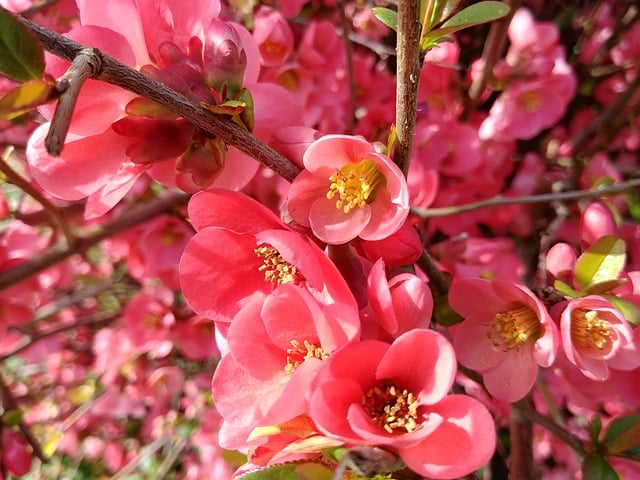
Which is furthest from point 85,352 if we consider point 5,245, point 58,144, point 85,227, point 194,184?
point 58,144

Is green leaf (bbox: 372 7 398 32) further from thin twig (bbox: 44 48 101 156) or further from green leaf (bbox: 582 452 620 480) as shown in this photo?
green leaf (bbox: 582 452 620 480)

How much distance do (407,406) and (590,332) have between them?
0.25 meters

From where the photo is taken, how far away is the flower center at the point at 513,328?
637 mm

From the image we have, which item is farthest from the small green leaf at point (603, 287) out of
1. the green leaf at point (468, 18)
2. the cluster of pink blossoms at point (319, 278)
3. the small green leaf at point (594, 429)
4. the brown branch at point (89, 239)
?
the brown branch at point (89, 239)

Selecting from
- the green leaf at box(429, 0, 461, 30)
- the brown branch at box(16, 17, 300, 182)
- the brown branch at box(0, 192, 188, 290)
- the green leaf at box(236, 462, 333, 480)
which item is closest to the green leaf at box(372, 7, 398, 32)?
the green leaf at box(429, 0, 461, 30)

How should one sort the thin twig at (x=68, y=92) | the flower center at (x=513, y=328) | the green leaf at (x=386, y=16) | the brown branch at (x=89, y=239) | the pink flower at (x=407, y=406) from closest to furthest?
the thin twig at (x=68, y=92), the pink flower at (x=407, y=406), the green leaf at (x=386, y=16), the flower center at (x=513, y=328), the brown branch at (x=89, y=239)

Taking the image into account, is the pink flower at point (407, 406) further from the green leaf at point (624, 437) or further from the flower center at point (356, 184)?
the green leaf at point (624, 437)

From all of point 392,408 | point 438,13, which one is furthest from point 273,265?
point 438,13

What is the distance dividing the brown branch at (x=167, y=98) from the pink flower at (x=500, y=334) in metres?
0.26

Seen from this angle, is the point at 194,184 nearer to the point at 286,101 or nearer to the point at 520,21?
the point at 286,101

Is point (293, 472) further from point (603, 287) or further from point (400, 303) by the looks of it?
point (603, 287)

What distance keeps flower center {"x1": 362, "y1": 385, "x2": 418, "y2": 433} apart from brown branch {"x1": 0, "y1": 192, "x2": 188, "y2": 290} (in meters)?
0.82

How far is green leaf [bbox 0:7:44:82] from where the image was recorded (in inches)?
15.0

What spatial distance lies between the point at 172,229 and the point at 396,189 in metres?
0.81
